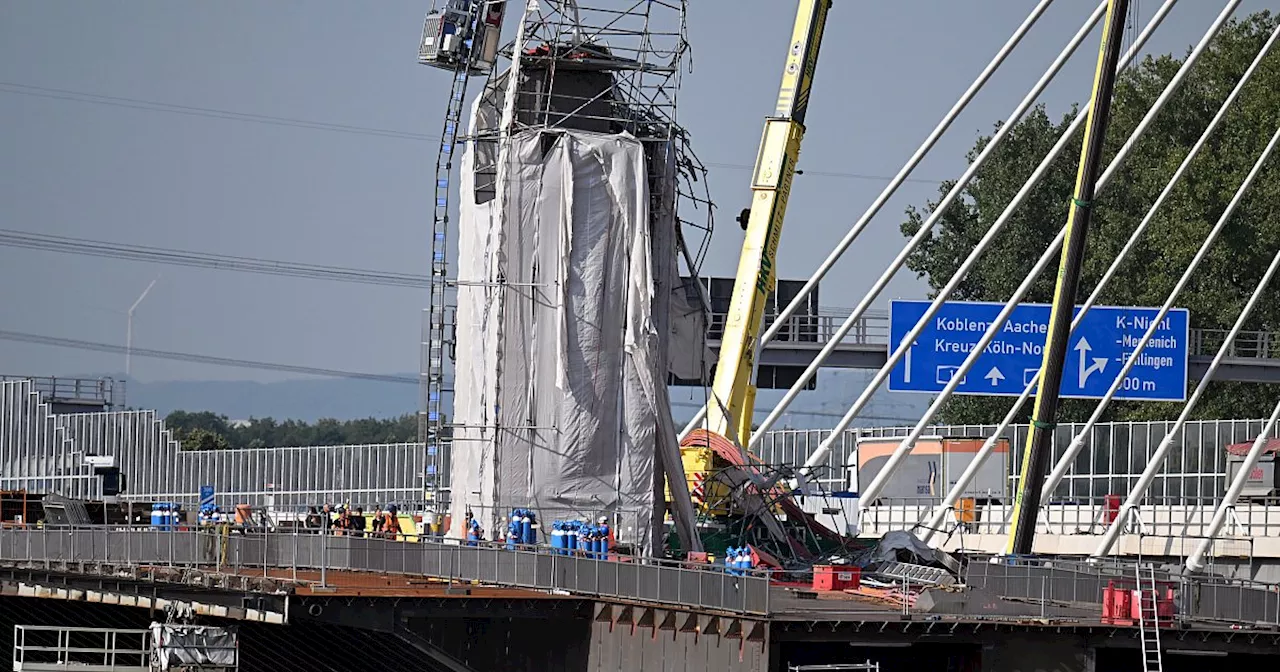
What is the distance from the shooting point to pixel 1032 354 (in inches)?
2672

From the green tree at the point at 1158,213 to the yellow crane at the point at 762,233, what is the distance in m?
46.5

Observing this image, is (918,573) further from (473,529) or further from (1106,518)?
(1106,518)

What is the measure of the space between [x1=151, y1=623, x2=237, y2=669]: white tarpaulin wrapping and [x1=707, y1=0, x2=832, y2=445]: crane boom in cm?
1776

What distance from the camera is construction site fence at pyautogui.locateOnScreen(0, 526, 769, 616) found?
119 ft

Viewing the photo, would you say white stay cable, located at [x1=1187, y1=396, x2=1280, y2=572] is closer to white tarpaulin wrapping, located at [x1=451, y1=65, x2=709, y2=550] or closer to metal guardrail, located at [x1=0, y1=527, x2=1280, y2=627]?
metal guardrail, located at [x1=0, y1=527, x2=1280, y2=627]

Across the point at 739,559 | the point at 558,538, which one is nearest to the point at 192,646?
the point at 558,538

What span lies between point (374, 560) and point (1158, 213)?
67497 millimetres

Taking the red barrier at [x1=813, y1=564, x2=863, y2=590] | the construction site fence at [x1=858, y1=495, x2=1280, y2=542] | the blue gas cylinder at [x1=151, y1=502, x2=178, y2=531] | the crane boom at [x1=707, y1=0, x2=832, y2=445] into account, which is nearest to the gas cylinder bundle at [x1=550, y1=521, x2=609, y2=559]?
the red barrier at [x1=813, y1=564, x2=863, y2=590]

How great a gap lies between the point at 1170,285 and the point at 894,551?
55.9 meters

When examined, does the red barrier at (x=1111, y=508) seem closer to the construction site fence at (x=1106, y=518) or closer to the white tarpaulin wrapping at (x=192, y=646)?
the construction site fence at (x=1106, y=518)

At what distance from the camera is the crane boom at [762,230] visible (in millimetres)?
53375

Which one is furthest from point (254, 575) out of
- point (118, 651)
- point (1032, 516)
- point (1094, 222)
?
point (1094, 222)

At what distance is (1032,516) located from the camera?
45.7 meters

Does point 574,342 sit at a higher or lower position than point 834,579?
higher
